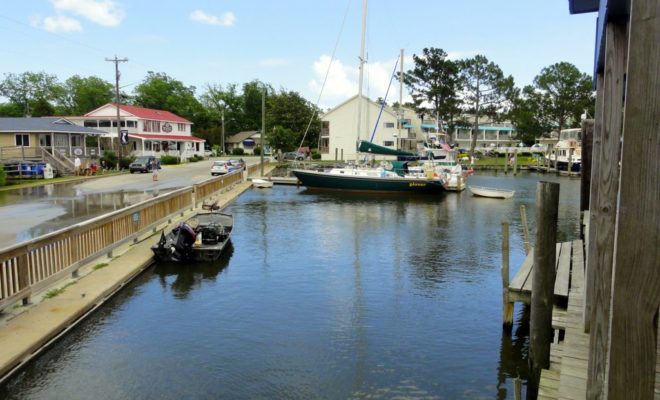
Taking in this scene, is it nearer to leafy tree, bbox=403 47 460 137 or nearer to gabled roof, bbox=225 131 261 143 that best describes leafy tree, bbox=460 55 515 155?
leafy tree, bbox=403 47 460 137

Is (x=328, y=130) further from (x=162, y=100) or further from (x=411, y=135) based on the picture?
(x=162, y=100)

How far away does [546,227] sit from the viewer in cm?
796

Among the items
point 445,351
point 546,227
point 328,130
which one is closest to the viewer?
point 546,227

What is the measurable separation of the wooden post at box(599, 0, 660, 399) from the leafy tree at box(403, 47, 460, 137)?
7965cm

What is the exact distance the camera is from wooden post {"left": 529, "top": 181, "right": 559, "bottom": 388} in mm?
7871

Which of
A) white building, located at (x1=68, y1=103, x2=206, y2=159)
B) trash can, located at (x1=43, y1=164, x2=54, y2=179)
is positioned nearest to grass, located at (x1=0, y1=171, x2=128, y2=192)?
trash can, located at (x1=43, y1=164, x2=54, y2=179)

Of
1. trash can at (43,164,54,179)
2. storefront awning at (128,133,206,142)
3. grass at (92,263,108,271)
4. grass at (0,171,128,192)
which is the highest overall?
storefront awning at (128,133,206,142)

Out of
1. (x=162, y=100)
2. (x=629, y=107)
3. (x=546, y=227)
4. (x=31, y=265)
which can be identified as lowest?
(x=31, y=265)

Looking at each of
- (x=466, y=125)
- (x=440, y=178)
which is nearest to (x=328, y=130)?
(x=466, y=125)

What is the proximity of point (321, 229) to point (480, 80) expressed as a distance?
216 ft

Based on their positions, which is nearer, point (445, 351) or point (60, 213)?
point (445, 351)

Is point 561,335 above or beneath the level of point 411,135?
beneath

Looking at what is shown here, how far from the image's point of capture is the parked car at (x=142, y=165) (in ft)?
164

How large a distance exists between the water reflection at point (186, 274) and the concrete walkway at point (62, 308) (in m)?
0.59
